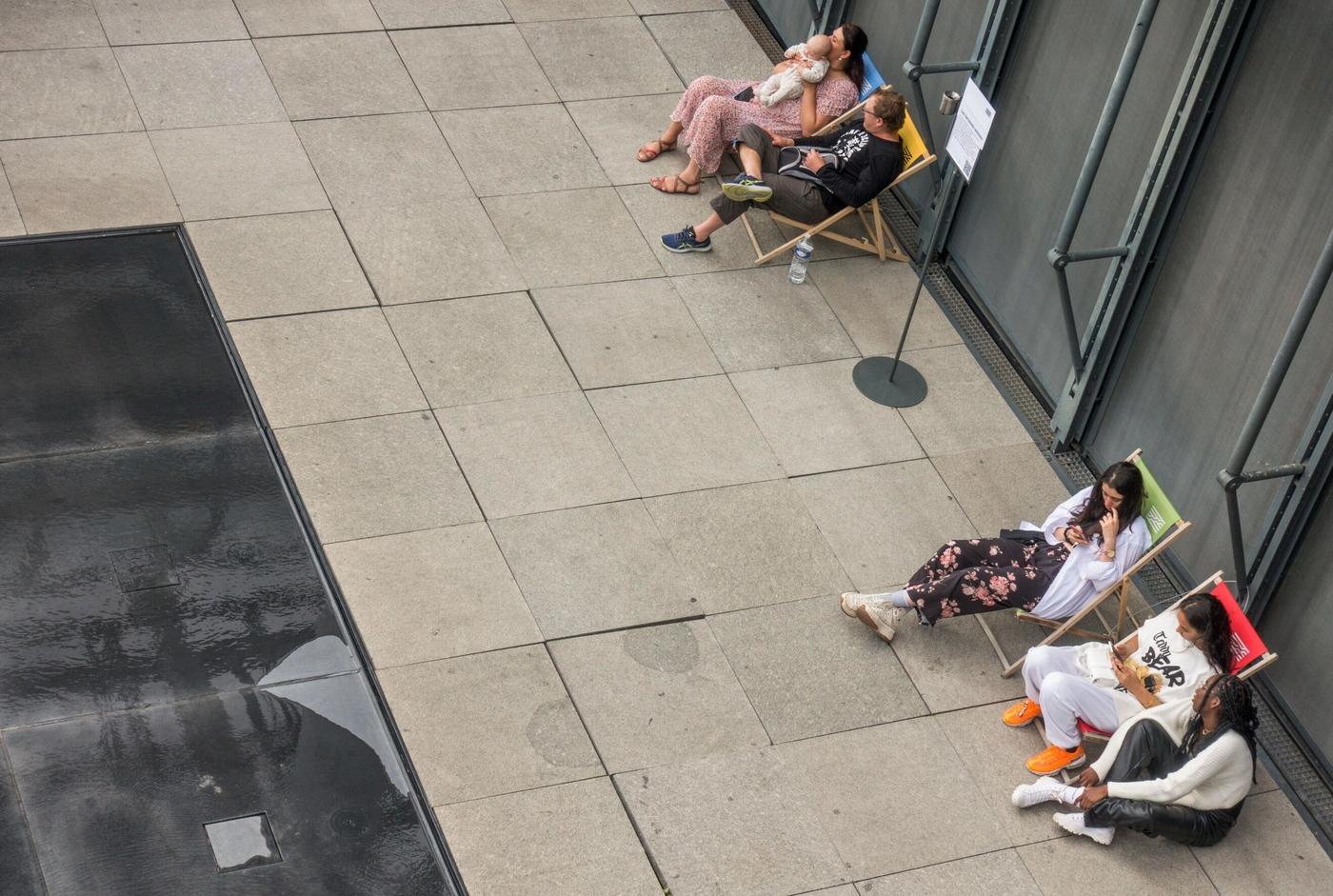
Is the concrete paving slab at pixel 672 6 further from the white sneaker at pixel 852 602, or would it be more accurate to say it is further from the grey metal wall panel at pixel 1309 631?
the grey metal wall panel at pixel 1309 631

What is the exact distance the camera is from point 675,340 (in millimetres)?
8938

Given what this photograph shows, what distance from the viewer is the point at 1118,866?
22.0ft

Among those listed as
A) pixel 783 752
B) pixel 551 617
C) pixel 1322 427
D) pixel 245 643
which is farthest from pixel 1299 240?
pixel 245 643

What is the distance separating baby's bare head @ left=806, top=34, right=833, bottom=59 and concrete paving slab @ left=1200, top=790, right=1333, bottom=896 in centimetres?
519

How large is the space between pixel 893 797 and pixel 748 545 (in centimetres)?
158

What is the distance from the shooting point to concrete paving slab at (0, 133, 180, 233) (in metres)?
8.93

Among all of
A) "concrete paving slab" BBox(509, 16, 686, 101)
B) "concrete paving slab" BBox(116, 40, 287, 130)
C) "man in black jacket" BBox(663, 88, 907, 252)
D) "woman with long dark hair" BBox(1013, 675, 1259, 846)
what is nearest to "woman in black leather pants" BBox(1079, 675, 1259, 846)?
"woman with long dark hair" BBox(1013, 675, 1259, 846)

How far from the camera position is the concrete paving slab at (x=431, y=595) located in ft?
23.1

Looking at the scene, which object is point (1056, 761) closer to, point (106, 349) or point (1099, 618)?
point (1099, 618)

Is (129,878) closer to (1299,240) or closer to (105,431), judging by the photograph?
(105,431)

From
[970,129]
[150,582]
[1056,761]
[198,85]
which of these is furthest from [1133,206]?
[198,85]

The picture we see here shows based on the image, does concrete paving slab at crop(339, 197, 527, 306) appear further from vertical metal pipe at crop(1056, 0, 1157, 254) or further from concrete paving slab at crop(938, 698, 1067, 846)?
concrete paving slab at crop(938, 698, 1067, 846)

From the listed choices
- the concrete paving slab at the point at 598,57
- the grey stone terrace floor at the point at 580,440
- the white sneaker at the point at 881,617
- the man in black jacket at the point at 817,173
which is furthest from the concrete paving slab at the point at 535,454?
the concrete paving slab at the point at 598,57

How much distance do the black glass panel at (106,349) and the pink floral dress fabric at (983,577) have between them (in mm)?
3575
